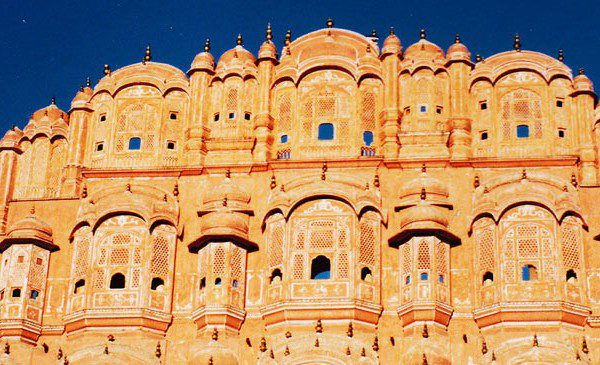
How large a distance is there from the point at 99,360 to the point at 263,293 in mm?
3167

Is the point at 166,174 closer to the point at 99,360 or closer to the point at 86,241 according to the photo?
the point at 86,241

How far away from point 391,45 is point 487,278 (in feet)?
17.2

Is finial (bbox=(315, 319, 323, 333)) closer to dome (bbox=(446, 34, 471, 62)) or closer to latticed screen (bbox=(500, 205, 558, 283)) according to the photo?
latticed screen (bbox=(500, 205, 558, 283))

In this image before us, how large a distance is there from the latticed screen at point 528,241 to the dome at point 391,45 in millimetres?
4239

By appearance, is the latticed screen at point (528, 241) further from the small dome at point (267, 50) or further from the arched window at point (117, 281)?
the arched window at point (117, 281)

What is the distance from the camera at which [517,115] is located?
29547 mm

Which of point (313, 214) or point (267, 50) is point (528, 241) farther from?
point (267, 50)

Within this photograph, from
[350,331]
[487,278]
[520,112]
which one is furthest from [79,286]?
[520,112]

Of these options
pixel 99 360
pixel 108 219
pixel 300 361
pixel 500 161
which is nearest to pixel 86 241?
pixel 108 219

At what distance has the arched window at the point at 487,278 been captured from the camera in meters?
27.8

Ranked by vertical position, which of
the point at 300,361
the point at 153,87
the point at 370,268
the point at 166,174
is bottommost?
the point at 300,361

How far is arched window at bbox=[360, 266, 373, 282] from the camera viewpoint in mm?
27997

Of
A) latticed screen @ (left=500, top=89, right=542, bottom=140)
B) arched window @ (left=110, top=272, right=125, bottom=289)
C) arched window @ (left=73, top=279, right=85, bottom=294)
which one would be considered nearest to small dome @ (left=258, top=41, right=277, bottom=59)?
latticed screen @ (left=500, top=89, right=542, bottom=140)

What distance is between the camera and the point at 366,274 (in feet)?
92.1
